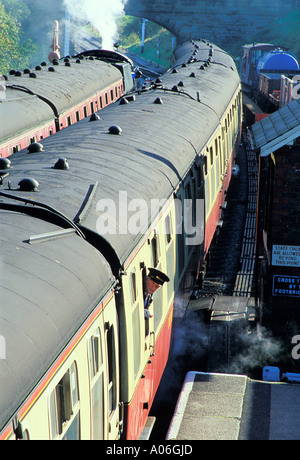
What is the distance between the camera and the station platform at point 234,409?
8211 mm

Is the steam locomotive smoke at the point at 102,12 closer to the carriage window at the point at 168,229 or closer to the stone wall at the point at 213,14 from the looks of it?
the stone wall at the point at 213,14

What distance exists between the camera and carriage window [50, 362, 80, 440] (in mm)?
4527

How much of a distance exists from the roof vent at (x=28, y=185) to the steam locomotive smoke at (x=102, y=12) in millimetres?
59573

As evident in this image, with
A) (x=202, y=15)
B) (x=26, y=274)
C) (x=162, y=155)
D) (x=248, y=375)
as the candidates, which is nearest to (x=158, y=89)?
(x=162, y=155)

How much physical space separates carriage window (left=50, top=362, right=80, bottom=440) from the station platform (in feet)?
11.0

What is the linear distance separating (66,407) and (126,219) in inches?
99.9

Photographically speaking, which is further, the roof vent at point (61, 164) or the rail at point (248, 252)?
the rail at point (248, 252)

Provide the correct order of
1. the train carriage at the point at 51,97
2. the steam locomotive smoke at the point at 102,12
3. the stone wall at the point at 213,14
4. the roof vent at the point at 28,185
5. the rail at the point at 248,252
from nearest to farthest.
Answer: the roof vent at the point at 28,185
the rail at the point at 248,252
the train carriage at the point at 51,97
the steam locomotive smoke at the point at 102,12
the stone wall at the point at 213,14

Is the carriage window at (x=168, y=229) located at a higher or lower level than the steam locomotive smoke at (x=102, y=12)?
higher

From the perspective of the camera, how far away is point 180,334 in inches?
416
